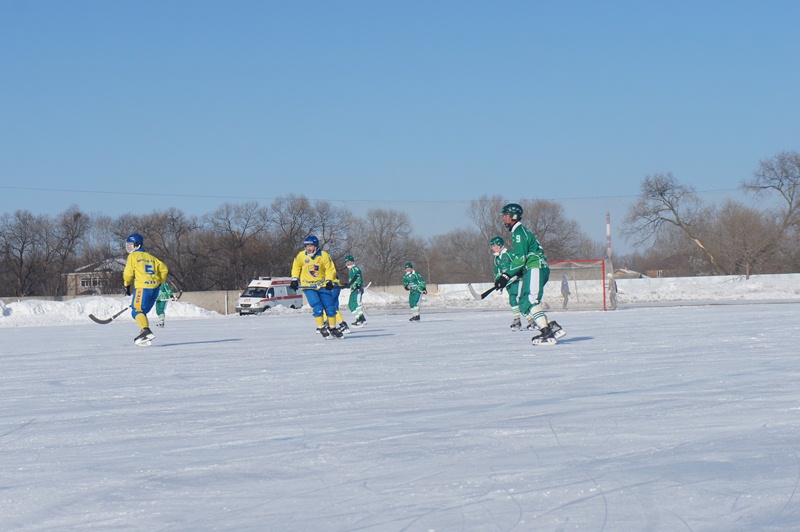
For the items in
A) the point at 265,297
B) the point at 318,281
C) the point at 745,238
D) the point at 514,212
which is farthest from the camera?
the point at 745,238

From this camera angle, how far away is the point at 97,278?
61.8 m

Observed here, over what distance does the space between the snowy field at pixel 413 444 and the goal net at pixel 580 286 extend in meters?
19.4

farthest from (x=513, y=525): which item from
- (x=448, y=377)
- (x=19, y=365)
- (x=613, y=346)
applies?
(x=19, y=365)

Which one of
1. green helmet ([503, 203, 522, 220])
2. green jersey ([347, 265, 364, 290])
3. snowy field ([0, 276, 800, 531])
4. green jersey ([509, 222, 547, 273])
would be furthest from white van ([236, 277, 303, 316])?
snowy field ([0, 276, 800, 531])

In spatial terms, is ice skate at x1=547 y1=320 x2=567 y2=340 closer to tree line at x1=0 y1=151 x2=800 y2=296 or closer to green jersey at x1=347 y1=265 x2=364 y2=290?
green jersey at x1=347 y1=265 x2=364 y2=290

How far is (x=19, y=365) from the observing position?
9281mm

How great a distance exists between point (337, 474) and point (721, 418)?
7.20 feet

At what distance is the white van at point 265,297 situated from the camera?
121ft

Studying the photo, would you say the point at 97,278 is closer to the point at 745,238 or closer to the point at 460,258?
the point at 460,258

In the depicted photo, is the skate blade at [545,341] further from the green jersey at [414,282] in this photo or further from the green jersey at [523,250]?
the green jersey at [414,282]

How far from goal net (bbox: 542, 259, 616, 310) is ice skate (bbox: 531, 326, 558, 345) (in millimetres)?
17772

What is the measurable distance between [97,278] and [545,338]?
57133 millimetres

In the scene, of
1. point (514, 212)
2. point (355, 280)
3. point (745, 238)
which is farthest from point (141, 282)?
point (745, 238)

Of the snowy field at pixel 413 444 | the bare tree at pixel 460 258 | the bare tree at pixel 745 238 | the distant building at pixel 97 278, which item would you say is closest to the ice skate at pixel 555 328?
the snowy field at pixel 413 444
